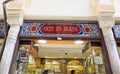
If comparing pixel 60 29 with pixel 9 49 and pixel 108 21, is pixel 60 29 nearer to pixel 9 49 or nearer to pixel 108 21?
pixel 108 21

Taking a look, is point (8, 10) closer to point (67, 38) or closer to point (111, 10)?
point (67, 38)

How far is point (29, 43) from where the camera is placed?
3.51 metres

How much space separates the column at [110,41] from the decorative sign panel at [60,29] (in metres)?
0.20

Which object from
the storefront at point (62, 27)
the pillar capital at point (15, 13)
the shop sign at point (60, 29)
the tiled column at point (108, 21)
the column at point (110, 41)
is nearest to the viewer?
the column at point (110, 41)

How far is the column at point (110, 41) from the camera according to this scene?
A: 296 cm

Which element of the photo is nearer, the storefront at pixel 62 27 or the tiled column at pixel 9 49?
the tiled column at pixel 9 49

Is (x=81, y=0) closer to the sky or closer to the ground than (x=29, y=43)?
closer to the sky

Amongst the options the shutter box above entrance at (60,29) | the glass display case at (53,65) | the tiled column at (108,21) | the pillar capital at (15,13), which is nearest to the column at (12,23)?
the pillar capital at (15,13)

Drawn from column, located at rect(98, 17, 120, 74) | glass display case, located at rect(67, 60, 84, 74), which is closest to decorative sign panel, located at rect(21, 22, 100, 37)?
column, located at rect(98, 17, 120, 74)

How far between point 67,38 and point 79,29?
362 millimetres

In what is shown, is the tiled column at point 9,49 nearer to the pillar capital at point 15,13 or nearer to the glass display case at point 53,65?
the pillar capital at point 15,13

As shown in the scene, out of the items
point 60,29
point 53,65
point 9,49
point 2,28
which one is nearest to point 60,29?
point 60,29

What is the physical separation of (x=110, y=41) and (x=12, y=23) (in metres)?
2.15

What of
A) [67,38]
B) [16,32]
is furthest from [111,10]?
[16,32]
